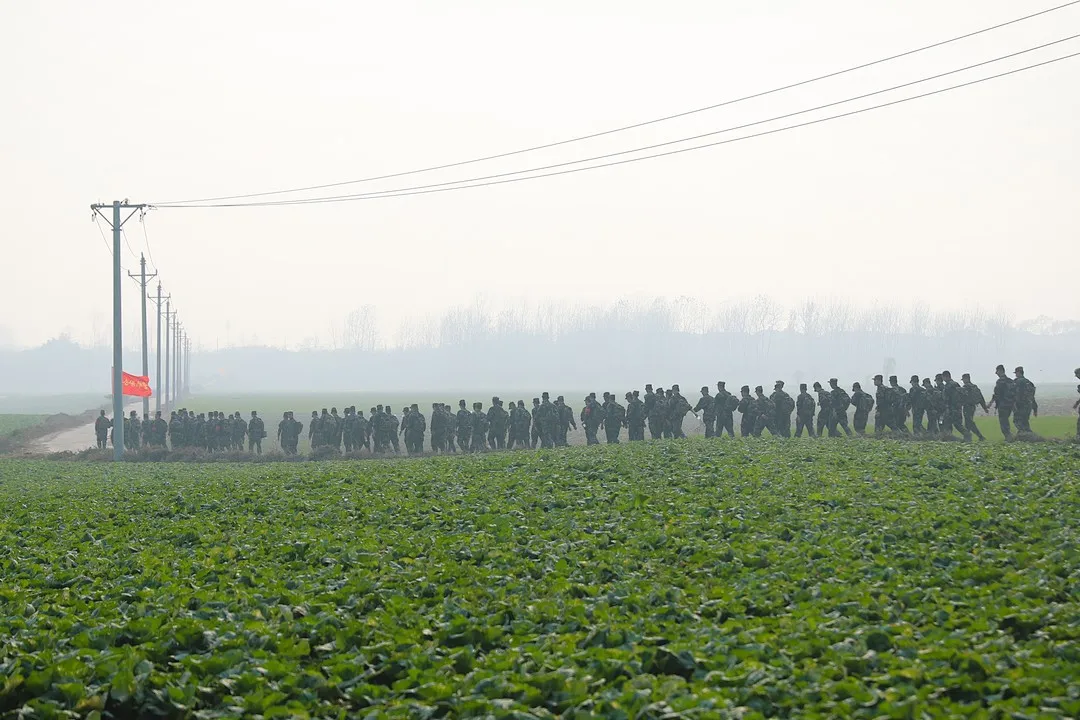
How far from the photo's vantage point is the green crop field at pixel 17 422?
5645cm

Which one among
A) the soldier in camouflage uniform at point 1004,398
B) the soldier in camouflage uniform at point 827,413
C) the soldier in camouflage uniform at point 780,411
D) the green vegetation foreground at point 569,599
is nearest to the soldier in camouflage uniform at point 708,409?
the soldier in camouflage uniform at point 780,411

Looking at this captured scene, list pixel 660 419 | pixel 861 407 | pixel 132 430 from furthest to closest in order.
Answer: pixel 132 430 < pixel 660 419 < pixel 861 407

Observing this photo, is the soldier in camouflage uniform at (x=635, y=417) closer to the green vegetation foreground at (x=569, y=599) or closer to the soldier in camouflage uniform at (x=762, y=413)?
the soldier in camouflage uniform at (x=762, y=413)

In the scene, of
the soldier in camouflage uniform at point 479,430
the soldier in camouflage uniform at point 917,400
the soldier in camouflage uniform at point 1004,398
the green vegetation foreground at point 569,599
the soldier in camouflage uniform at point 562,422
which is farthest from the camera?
the soldier in camouflage uniform at point 479,430

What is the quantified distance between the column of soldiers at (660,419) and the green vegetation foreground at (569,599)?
1025 cm

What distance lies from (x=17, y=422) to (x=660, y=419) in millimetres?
49914

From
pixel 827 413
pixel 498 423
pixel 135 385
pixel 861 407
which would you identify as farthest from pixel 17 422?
pixel 861 407

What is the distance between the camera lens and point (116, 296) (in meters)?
32.5

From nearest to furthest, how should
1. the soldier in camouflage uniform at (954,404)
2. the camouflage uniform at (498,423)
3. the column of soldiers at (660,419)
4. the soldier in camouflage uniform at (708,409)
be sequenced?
the soldier in camouflage uniform at (954,404), the column of soldiers at (660,419), the soldier in camouflage uniform at (708,409), the camouflage uniform at (498,423)

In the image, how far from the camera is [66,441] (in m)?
48.8

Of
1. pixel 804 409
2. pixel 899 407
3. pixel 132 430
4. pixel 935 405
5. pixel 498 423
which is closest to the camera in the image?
pixel 935 405

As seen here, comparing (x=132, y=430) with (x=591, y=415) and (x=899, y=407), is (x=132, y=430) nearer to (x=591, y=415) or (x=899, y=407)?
(x=591, y=415)

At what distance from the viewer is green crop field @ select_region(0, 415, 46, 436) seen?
56.5 meters

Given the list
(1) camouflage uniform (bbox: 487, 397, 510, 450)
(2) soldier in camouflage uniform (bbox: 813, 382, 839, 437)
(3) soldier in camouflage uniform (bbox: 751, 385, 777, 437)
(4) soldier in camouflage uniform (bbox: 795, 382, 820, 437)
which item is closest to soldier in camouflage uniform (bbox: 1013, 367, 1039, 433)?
(2) soldier in camouflage uniform (bbox: 813, 382, 839, 437)
